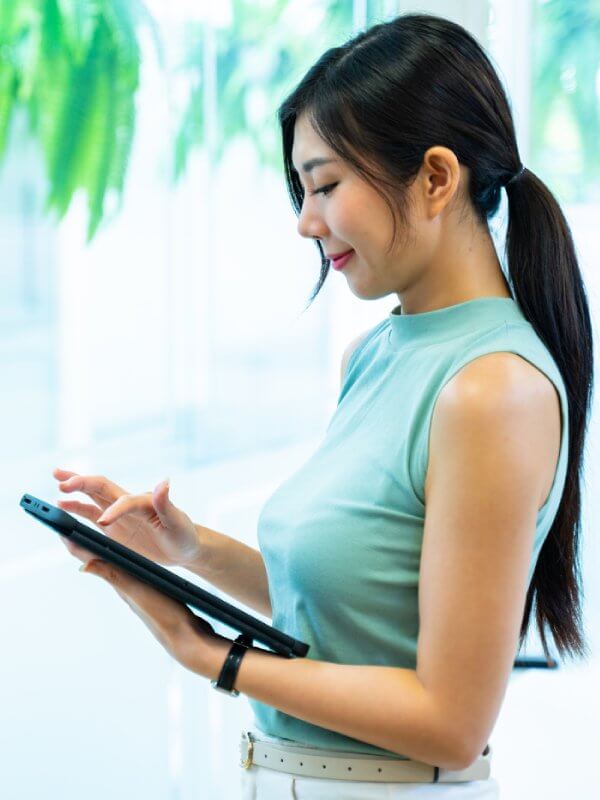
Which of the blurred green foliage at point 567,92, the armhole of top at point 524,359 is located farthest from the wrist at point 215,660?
the blurred green foliage at point 567,92

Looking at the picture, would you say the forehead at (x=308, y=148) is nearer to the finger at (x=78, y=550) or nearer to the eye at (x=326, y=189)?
the eye at (x=326, y=189)

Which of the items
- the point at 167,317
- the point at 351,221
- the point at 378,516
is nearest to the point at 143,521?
→ the point at 378,516

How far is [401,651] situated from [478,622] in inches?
5.3

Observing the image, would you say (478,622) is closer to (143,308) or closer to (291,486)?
(291,486)

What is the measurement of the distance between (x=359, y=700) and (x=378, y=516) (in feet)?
0.57

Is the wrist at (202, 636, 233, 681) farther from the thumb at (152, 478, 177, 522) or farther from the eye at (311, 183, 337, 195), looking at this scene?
the eye at (311, 183, 337, 195)

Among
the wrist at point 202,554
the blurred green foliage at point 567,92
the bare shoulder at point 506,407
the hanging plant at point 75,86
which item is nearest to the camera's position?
the bare shoulder at point 506,407

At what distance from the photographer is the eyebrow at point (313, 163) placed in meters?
1.05

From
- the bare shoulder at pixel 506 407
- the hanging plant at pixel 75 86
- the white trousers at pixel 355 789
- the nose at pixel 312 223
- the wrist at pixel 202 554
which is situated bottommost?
the white trousers at pixel 355 789

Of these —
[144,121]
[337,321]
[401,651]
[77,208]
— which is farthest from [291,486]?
[337,321]

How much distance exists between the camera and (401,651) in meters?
1.04

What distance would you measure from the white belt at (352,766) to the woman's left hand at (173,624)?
14 cm

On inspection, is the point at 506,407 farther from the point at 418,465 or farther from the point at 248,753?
the point at 248,753

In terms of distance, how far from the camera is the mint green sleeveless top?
39.9 inches
